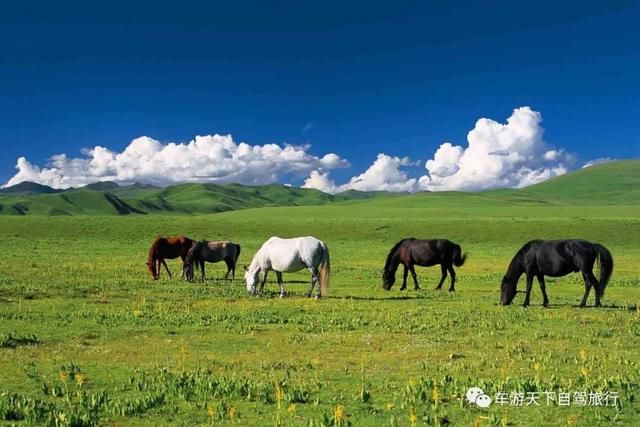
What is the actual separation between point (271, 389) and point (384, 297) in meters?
14.1

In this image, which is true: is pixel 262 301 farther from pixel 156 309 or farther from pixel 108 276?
pixel 108 276

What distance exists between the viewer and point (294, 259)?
22.0 metres

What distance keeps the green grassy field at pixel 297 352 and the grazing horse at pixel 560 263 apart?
32.3 inches

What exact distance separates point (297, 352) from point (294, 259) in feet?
29.8

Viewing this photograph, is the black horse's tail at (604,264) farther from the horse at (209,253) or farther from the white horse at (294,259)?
the horse at (209,253)

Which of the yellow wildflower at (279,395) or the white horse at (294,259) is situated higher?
the white horse at (294,259)

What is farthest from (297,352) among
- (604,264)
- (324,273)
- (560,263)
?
(604,264)

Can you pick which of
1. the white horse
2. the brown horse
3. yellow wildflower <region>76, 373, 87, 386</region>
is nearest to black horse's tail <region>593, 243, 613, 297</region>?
the white horse

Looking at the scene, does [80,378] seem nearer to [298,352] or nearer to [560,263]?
[298,352]

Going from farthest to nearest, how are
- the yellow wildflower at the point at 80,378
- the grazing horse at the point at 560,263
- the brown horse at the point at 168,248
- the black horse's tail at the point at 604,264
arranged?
the brown horse at the point at 168,248
the grazing horse at the point at 560,263
the black horse's tail at the point at 604,264
the yellow wildflower at the point at 80,378

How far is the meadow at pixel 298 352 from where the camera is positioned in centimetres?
867

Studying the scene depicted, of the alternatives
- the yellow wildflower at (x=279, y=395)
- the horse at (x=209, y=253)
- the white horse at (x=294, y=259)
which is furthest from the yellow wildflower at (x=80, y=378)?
the horse at (x=209, y=253)

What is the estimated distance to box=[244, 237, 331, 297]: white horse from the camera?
2183 cm

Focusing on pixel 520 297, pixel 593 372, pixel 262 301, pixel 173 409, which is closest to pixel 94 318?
pixel 262 301
